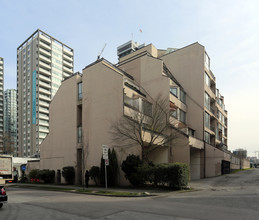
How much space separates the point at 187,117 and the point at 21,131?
72.9 m

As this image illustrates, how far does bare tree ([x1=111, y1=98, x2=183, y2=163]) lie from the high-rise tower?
68042 millimetres

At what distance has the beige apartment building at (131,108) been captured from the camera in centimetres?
2542

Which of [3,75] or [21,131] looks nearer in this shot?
[21,131]

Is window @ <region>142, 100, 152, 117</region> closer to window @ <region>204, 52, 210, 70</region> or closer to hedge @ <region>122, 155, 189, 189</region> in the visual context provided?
hedge @ <region>122, 155, 189, 189</region>

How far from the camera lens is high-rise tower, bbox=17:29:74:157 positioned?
279 ft

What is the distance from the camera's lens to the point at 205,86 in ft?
114

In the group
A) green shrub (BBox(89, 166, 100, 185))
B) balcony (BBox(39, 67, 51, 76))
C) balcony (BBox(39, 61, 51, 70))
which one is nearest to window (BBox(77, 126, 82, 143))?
green shrub (BBox(89, 166, 100, 185))

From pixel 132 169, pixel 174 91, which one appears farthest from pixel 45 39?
pixel 132 169

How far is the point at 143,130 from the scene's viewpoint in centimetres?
2250

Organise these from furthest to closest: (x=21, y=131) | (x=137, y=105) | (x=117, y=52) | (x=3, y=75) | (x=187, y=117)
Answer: (x=117, y=52) < (x=3, y=75) < (x=21, y=131) < (x=187, y=117) < (x=137, y=105)

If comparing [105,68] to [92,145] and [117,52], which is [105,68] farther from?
[117,52]

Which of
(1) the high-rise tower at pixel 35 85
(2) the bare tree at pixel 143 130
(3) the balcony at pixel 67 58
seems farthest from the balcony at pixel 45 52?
(2) the bare tree at pixel 143 130

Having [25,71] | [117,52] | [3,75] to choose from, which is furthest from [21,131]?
[117,52]

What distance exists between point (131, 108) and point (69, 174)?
10761 mm
